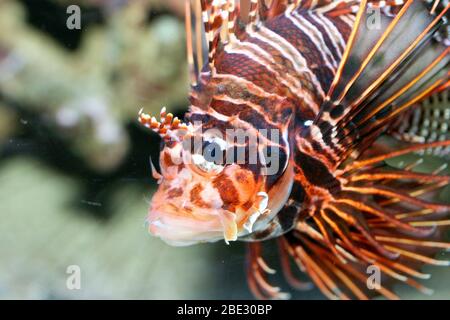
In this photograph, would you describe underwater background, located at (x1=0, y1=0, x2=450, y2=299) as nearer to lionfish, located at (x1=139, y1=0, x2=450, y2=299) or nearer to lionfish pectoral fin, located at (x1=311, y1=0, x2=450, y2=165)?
lionfish, located at (x1=139, y1=0, x2=450, y2=299)

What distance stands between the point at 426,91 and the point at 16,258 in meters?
2.52

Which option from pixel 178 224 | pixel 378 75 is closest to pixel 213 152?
pixel 178 224

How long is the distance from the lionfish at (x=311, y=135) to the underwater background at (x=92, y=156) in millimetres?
495

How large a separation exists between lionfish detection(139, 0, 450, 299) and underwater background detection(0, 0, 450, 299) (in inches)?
19.5

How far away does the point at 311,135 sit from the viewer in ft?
6.97

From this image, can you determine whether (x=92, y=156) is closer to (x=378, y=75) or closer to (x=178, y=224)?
(x=178, y=224)

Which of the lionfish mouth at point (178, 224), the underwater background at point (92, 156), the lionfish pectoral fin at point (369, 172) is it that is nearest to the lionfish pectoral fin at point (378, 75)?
the lionfish pectoral fin at point (369, 172)

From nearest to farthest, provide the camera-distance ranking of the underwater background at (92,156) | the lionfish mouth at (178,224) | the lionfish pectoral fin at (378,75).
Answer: the lionfish mouth at (178,224), the lionfish pectoral fin at (378,75), the underwater background at (92,156)

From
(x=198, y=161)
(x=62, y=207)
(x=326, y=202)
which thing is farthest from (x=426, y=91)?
(x=62, y=207)

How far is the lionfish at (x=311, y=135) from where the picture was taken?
1.90m

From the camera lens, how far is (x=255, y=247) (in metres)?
2.79

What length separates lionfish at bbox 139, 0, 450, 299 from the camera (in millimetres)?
1904

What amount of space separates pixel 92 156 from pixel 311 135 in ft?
5.11

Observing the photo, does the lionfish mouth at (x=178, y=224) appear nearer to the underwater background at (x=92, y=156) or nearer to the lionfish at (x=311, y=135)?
the lionfish at (x=311, y=135)
